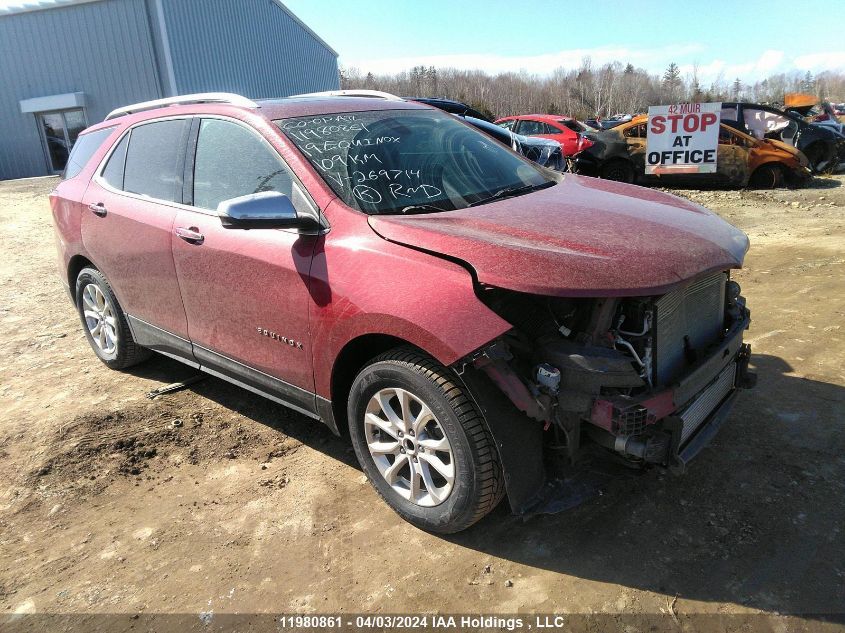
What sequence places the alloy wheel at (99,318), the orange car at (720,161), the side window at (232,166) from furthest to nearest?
the orange car at (720,161)
the alloy wheel at (99,318)
the side window at (232,166)

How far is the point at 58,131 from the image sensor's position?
21.8 meters

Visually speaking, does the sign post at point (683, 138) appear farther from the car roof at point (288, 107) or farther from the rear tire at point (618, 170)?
the car roof at point (288, 107)

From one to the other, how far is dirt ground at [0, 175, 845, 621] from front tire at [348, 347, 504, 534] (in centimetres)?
19

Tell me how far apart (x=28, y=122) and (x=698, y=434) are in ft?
84.0

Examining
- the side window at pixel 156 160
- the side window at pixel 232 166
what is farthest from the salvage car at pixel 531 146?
the side window at pixel 232 166

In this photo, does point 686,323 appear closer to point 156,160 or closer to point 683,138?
point 156,160

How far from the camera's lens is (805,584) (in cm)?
236

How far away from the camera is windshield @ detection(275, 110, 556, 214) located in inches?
118

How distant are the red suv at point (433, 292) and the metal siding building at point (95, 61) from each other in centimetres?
1895

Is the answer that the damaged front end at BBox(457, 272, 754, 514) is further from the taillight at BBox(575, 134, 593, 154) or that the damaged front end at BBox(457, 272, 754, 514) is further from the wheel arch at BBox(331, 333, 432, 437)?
the taillight at BBox(575, 134, 593, 154)

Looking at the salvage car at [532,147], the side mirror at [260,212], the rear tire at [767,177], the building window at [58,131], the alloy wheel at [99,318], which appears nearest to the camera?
the side mirror at [260,212]

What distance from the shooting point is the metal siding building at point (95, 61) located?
19.8 meters

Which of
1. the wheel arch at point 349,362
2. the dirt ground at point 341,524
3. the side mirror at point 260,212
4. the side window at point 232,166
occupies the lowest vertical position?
the dirt ground at point 341,524

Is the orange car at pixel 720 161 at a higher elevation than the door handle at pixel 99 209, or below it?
below
